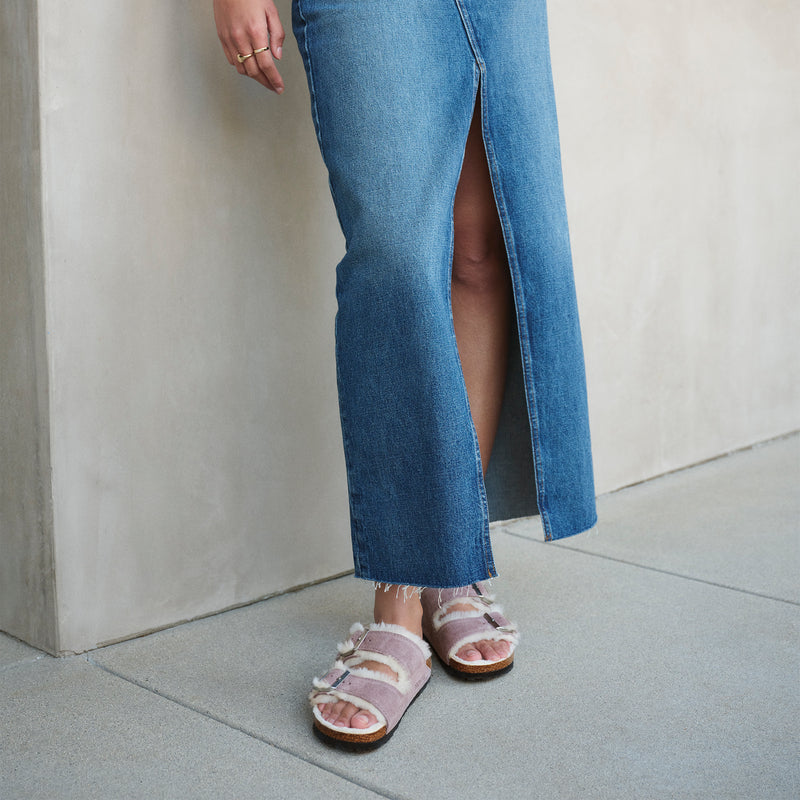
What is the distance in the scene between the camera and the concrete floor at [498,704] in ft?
3.13

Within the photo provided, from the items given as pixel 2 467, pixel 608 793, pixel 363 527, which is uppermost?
pixel 2 467

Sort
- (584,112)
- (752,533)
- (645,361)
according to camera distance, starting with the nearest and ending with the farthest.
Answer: (752,533)
(584,112)
(645,361)

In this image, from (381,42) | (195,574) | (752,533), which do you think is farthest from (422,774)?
(752,533)

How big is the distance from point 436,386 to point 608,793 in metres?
0.45

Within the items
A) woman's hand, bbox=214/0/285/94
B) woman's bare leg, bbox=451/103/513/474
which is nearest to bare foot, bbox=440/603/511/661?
woman's bare leg, bbox=451/103/513/474

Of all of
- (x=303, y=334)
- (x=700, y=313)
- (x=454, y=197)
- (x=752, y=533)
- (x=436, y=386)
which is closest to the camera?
(x=436, y=386)

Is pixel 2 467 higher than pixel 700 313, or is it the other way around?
pixel 700 313

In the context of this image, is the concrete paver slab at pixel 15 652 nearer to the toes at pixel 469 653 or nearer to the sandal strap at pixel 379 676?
the sandal strap at pixel 379 676

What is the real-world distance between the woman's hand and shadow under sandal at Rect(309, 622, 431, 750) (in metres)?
0.68

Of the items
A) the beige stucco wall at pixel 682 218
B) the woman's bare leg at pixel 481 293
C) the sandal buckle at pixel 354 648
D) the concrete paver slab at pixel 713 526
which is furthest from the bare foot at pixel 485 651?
the beige stucco wall at pixel 682 218

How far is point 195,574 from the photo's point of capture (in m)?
1.36

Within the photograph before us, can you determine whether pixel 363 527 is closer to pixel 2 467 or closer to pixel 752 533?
pixel 2 467

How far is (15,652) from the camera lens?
1255 millimetres

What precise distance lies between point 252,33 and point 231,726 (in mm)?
782
